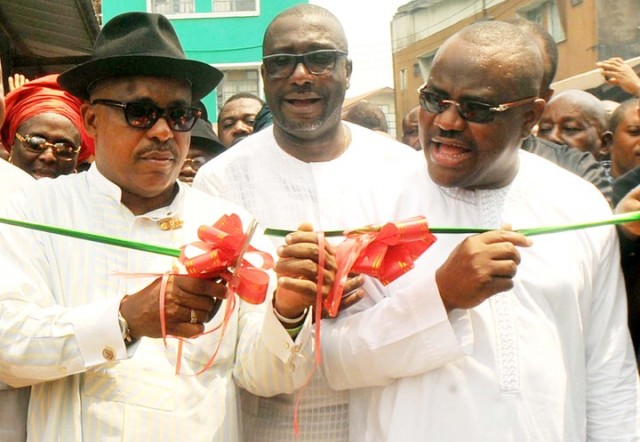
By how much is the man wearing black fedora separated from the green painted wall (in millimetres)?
22603

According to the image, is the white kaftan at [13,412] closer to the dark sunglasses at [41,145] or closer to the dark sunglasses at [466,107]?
the dark sunglasses at [466,107]

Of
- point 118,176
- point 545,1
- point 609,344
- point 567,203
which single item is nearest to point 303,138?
point 118,176

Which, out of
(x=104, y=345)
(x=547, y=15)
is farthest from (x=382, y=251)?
(x=547, y=15)

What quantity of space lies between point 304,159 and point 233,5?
23.7 m

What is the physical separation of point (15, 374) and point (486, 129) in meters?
1.64

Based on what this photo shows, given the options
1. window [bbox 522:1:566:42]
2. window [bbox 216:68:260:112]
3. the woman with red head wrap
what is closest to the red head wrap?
the woman with red head wrap

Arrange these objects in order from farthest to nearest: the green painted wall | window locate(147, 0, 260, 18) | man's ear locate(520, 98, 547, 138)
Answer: window locate(147, 0, 260, 18), the green painted wall, man's ear locate(520, 98, 547, 138)

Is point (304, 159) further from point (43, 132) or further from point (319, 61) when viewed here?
point (43, 132)

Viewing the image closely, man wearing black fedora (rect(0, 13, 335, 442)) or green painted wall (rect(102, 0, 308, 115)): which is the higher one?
man wearing black fedora (rect(0, 13, 335, 442))

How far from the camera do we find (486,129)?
9.99 feet

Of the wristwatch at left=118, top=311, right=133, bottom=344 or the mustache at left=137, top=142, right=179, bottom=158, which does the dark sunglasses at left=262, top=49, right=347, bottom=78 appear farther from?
the wristwatch at left=118, top=311, right=133, bottom=344

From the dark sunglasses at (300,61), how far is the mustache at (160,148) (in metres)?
0.95

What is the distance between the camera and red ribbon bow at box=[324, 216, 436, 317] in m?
2.79

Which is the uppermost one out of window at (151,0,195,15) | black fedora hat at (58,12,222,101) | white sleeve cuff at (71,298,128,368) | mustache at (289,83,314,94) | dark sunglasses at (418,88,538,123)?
black fedora hat at (58,12,222,101)
